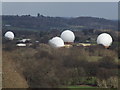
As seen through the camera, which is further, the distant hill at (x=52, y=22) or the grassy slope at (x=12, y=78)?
the distant hill at (x=52, y=22)

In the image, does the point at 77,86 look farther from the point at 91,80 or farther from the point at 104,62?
the point at 104,62

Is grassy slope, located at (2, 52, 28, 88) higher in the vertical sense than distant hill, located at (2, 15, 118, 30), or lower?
lower

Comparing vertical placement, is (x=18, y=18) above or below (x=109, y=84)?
above

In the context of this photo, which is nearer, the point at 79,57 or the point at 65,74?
the point at 65,74

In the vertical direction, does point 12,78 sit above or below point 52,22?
below

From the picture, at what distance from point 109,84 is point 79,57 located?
228cm

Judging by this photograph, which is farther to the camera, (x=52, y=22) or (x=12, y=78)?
(x=52, y=22)

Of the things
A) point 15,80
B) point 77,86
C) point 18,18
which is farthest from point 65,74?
point 18,18

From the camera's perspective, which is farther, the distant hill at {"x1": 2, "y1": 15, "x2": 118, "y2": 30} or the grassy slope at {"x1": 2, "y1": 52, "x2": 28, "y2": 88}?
the distant hill at {"x1": 2, "y1": 15, "x2": 118, "y2": 30}

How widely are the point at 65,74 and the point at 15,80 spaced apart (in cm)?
188

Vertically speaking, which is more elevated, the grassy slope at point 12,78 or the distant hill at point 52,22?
the distant hill at point 52,22

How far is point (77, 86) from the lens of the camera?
10.7m

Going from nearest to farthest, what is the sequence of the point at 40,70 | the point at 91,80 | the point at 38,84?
the point at 38,84 < the point at 40,70 < the point at 91,80

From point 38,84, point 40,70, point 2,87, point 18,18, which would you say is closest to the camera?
point 2,87
